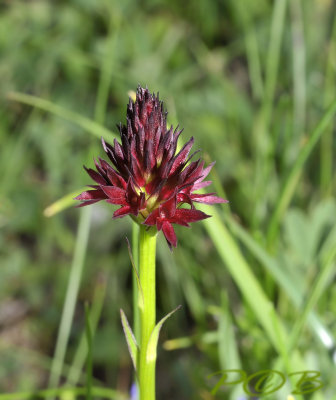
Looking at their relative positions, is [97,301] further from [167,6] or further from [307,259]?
[167,6]

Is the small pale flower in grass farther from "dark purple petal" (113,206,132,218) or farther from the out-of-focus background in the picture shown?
the out-of-focus background

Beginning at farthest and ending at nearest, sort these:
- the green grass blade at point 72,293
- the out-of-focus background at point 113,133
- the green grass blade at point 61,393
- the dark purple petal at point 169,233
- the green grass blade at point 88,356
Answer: the out-of-focus background at point 113,133 < the green grass blade at point 72,293 < the green grass blade at point 61,393 < the green grass blade at point 88,356 < the dark purple petal at point 169,233

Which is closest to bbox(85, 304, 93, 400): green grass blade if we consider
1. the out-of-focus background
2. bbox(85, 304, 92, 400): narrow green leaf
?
bbox(85, 304, 92, 400): narrow green leaf

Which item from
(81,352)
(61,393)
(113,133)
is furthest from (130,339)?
(113,133)

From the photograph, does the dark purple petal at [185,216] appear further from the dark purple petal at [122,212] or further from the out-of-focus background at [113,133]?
the out-of-focus background at [113,133]

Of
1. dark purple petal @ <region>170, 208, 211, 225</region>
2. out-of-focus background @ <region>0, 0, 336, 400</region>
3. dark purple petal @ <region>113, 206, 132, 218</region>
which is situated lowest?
dark purple petal @ <region>170, 208, 211, 225</region>

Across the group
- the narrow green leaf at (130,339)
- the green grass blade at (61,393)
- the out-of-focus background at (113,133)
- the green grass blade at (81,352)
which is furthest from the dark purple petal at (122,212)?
the out-of-focus background at (113,133)

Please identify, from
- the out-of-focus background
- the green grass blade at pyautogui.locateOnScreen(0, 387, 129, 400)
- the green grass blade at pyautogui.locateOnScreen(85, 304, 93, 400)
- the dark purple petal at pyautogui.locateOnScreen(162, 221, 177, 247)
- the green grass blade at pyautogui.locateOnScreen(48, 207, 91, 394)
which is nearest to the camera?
the dark purple petal at pyautogui.locateOnScreen(162, 221, 177, 247)
